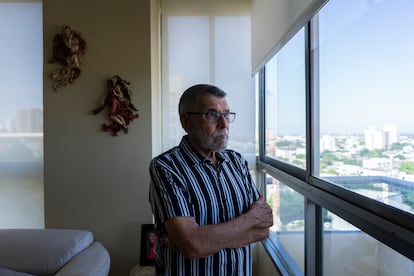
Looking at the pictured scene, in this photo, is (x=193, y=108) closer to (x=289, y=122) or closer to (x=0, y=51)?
(x=289, y=122)

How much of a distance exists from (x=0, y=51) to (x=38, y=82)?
46cm

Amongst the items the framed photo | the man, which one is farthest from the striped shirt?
the framed photo

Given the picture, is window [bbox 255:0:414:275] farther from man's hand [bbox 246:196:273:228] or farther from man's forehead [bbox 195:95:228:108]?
man's forehead [bbox 195:95:228:108]

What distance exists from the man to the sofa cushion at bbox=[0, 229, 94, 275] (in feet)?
3.71

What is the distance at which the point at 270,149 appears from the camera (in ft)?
9.21

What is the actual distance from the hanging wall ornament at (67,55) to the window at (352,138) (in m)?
1.66

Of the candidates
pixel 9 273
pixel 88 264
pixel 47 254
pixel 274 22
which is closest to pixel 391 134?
pixel 274 22

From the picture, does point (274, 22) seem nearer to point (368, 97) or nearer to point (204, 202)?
point (368, 97)

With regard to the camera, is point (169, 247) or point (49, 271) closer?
point (169, 247)

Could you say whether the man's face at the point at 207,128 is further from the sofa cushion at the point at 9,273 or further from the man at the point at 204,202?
the sofa cushion at the point at 9,273

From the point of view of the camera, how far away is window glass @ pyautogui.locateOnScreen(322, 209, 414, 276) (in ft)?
3.29

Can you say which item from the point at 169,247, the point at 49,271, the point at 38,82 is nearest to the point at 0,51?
the point at 38,82

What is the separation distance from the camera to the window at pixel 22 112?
2.84 m

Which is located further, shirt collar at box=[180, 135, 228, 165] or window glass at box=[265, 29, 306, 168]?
window glass at box=[265, 29, 306, 168]
